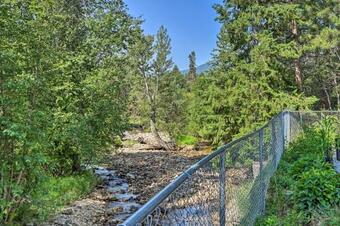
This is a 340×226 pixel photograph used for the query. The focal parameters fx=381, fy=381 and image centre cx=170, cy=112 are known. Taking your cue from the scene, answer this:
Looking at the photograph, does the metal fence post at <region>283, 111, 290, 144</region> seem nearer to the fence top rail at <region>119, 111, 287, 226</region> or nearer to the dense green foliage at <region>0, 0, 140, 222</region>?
the dense green foliage at <region>0, 0, 140, 222</region>

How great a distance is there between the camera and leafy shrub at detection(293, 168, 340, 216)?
4.56 meters

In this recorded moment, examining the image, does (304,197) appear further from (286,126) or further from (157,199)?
(286,126)

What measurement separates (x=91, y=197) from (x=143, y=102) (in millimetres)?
16021

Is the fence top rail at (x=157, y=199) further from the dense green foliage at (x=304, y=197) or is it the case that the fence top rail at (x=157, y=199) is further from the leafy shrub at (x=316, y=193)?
the leafy shrub at (x=316, y=193)

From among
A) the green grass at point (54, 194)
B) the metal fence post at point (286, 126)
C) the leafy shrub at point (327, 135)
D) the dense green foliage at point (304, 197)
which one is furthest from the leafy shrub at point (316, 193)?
the green grass at point (54, 194)

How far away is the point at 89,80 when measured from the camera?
10.9m

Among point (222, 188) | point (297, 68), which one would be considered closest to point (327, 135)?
point (222, 188)

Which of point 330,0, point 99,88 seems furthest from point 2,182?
point 330,0

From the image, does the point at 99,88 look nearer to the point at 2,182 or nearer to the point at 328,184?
the point at 2,182

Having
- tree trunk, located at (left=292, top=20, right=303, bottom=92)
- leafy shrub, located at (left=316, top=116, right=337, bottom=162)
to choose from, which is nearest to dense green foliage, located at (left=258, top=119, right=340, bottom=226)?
leafy shrub, located at (left=316, top=116, right=337, bottom=162)

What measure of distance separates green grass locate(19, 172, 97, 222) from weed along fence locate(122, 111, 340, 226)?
A: 3832 mm

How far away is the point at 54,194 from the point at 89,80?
12.4 ft

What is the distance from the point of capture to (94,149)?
10.8m

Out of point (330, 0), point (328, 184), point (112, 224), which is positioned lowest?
point (112, 224)
